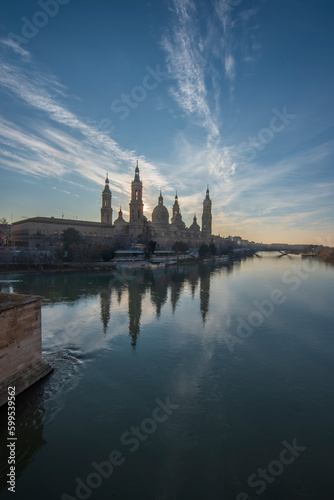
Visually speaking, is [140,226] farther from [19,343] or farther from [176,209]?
[19,343]

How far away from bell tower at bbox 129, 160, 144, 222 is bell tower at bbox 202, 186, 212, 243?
111 ft

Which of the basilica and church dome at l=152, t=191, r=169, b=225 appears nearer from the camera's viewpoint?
the basilica

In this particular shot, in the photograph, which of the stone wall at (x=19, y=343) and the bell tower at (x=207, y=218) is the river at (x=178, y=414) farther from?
the bell tower at (x=207, y=218)

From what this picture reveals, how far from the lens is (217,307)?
16.2 meters

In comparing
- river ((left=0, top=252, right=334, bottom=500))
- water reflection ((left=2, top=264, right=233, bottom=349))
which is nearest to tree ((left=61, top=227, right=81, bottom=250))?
water reflection ((left=2, top=264, right=233, bottom=349))

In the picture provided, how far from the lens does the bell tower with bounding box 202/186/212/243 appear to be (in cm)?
9338

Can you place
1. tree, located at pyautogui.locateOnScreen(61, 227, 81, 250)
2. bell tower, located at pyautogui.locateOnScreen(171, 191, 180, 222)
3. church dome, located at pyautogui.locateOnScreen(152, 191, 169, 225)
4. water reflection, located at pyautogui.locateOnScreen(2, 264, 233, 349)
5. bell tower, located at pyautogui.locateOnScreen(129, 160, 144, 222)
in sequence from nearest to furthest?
1. water reflection, located at pyautogui.locateOnScreen(2, 264, 233, 349)
2. tree, located at pyautogui.locateOnScreen(61, 227, 81, 250)
3. bell tower, located at pyautogui.locateOnScreen(129, 160, 144, 222)
4. church dome, located at pyautogui.locateOnScreen(152, 191, 169, 225)
5. bell tower, located at pyautogui.locateOnScreen(171, 191, 180, 222)

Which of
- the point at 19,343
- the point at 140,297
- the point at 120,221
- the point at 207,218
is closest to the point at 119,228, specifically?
the point at 120,221

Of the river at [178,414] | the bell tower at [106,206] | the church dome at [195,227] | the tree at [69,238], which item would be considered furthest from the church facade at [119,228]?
the river at [178,414]

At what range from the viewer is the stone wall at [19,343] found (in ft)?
18.9

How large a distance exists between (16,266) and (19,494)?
30.7m

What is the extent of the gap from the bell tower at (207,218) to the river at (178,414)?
81838 mm

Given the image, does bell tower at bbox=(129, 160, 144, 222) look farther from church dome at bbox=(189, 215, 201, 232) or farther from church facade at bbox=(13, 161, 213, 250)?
church dome at bbox=(189, 215, 201, 232)

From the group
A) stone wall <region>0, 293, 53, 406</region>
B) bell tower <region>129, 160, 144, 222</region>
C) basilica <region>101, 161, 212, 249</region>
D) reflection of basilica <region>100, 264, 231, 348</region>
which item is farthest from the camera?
bell tower <region>129, 160, 144, 222</region>
